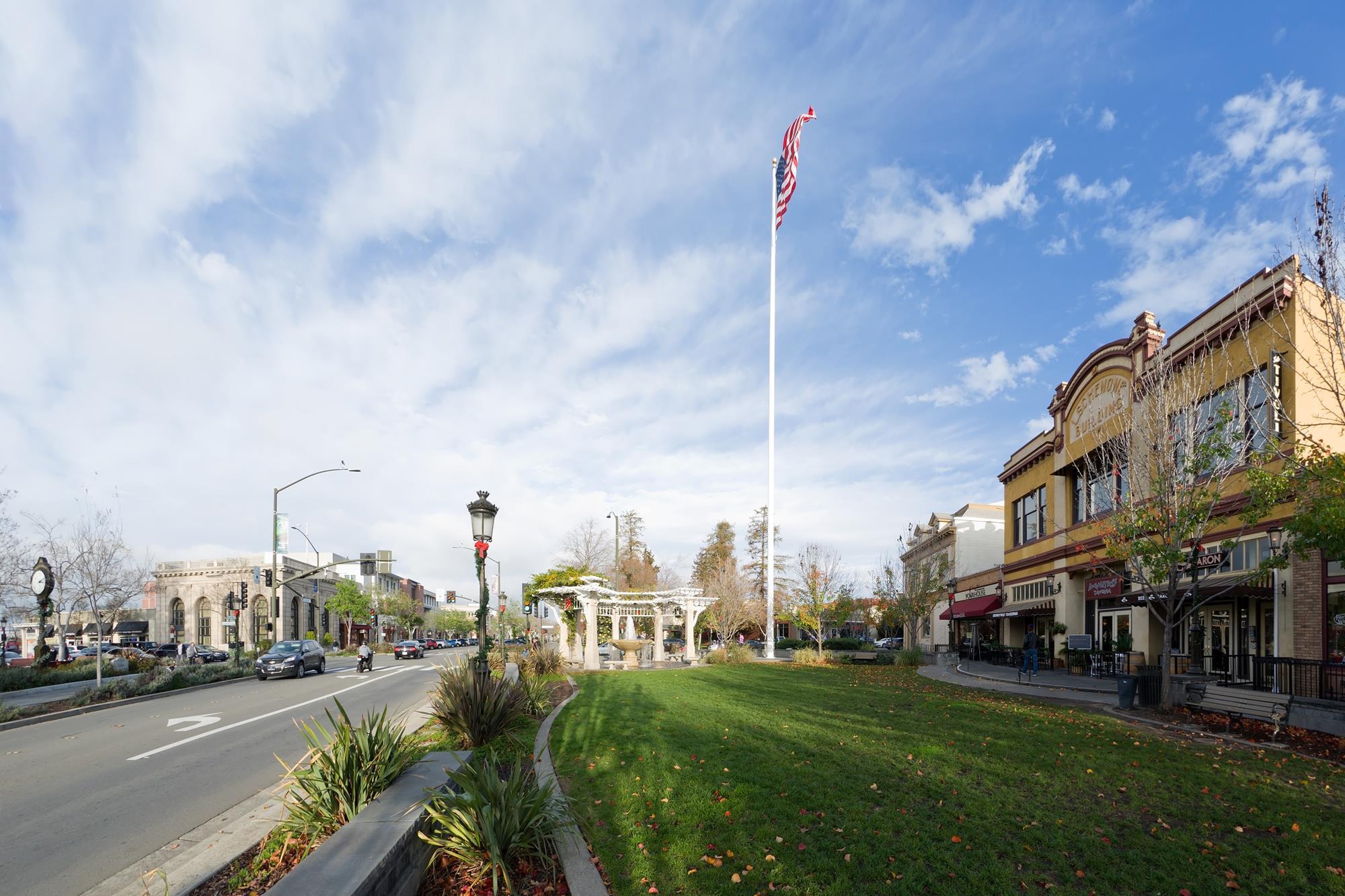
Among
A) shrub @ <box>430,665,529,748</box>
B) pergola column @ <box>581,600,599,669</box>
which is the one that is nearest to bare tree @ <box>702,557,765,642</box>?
pergola column @ <box>581,600,599,669</box>

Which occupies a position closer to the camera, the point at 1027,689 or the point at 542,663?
the point at 542,663

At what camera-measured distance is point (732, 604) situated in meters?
47.2

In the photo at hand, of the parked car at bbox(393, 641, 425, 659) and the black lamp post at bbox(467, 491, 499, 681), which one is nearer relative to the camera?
the black lamp post at bbox(467, 491, 499, 681)

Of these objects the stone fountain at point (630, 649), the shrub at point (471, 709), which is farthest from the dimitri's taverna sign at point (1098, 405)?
the shrub at point (471, 709)

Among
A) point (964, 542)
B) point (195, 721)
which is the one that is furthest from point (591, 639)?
point (964, 542)

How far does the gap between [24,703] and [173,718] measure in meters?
5.21

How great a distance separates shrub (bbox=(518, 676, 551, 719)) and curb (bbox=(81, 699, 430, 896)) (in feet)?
14.1

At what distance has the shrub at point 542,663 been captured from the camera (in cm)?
2006

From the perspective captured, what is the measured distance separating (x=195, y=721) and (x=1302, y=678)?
914 inches

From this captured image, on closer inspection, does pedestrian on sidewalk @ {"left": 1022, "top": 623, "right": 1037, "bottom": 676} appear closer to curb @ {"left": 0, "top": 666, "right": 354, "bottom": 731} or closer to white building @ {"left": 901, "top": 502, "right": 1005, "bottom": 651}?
white building @ {"left": 901, "top": 502, "right": 1005, "bottom": 651}

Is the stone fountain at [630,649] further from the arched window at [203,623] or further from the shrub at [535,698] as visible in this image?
the arched window at [203,623]

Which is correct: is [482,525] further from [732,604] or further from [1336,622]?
[732,604]

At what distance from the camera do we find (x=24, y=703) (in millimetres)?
18344

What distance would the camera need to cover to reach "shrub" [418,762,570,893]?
5.44 metres
